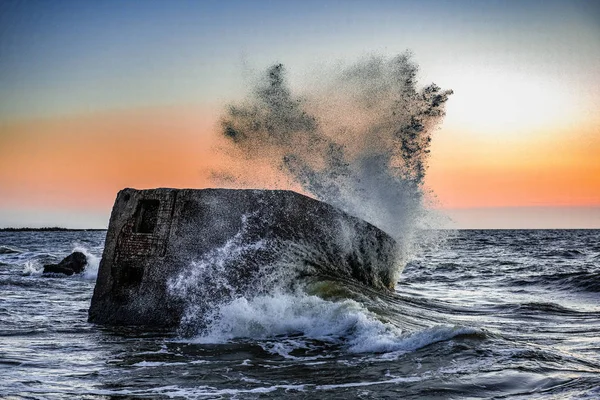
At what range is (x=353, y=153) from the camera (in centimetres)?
1341

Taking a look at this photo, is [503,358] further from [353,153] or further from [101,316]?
[353,153]

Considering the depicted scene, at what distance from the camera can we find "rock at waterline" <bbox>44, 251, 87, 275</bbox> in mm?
19469

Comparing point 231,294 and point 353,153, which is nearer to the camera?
point 231,294

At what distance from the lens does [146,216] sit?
8.66m

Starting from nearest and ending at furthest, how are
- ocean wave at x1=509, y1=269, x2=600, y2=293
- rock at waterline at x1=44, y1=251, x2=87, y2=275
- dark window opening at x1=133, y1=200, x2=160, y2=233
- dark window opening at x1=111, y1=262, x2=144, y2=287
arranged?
dark window opening at x1=111, y1=262, x2=144, y2=287
dark window opening at x1=133, y1=200, x2=160, y2=233
ocean wave at x1=509, y1=269, x2=600, y2=293
rock at waterline at x1=44, y1=251, x2=87, y2=275

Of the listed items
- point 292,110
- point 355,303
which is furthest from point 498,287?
point 355,303

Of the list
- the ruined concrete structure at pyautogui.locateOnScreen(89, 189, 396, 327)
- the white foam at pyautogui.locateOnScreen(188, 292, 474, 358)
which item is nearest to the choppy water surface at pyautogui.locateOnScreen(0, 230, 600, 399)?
the white foam at pyautogui.locateOnScreen(188, 292, 474, 358)

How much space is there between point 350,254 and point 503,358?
12.5 feet

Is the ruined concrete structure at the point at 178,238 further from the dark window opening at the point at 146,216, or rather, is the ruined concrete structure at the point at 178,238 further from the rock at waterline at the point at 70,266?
the rock at waterline at the point at 70,266

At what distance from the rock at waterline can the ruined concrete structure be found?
38.0 ft

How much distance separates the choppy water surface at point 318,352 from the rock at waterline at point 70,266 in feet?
30.2

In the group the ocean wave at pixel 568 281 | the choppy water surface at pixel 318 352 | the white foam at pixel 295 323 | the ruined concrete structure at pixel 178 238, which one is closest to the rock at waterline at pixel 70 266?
the choppy water surface at pixel 318 352

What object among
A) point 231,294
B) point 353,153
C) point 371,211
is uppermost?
point 353,153

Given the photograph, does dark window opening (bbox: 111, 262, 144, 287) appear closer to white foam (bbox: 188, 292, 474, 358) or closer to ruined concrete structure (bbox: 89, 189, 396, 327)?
ruined concrete structure (bbox: 89, 189, 396, 327)
